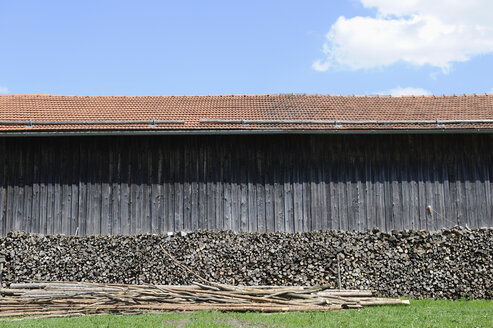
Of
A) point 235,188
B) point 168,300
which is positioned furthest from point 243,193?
point 168,300

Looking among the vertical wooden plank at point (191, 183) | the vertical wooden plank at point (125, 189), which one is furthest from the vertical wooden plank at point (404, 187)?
the vertical wooden plank at point (125, 189)

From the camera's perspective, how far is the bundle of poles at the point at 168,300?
12164 millimetres

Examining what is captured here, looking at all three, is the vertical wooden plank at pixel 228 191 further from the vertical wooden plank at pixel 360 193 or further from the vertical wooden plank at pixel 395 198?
the vertical wooden plank at pixel 395 198

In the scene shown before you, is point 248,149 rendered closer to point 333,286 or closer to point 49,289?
point 333,286

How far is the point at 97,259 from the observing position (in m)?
14.5

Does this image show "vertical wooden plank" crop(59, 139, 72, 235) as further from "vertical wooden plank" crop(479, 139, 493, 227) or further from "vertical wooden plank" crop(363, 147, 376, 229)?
"vertical wooden plank" crop(479, 139, 493, 227)

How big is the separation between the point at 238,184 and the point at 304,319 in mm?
5463

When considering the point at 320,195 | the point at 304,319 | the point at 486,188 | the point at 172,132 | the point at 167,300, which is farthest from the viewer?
the point at 486,188

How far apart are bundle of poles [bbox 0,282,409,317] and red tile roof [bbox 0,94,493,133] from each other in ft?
14.9

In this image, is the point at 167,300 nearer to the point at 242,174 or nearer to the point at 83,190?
the point at 242,174

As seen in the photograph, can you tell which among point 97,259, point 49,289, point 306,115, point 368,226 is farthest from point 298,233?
point 49,289

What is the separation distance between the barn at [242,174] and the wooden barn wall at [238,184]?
28 mm

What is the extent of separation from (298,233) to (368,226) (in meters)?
2.20

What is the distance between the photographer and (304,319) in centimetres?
1088
